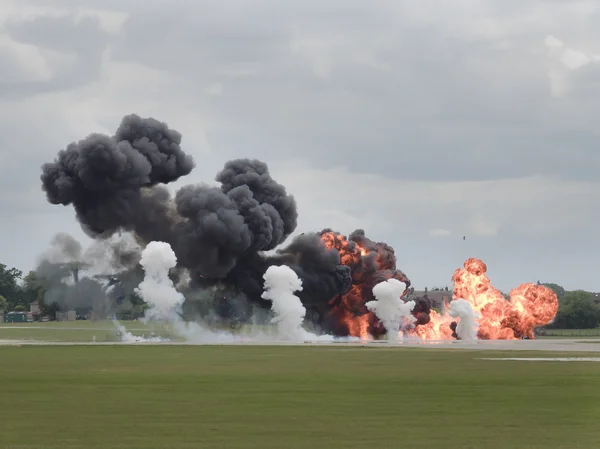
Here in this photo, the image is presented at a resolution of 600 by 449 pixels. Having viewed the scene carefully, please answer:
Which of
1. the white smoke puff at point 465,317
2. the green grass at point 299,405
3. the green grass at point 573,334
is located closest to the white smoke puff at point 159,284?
the white smoke puff at point 465,317

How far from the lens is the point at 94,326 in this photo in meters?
169

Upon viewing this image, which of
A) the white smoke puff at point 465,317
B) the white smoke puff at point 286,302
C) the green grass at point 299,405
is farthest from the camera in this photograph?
the white smoke puff at point 465,317

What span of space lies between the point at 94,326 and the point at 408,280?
4928 centimetres

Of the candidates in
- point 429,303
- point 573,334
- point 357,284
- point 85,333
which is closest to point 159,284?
point 85,333

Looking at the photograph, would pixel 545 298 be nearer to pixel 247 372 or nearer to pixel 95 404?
pixel 247 372

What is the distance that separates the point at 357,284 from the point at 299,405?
105588mm

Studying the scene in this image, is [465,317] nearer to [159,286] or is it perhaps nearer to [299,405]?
[159,286]

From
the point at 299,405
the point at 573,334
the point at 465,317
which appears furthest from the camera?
the point at 573,334

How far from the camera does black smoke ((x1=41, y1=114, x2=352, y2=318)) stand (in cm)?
12431

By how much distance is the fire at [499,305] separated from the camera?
135625mm

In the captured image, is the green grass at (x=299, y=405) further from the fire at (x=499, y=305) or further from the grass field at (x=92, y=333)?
the fire at (x=499, y=305)

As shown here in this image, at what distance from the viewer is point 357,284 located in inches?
5684

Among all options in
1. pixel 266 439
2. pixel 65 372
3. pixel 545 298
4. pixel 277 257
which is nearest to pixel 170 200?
pixel 277 257

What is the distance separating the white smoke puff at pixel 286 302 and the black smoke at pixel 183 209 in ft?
12.5
